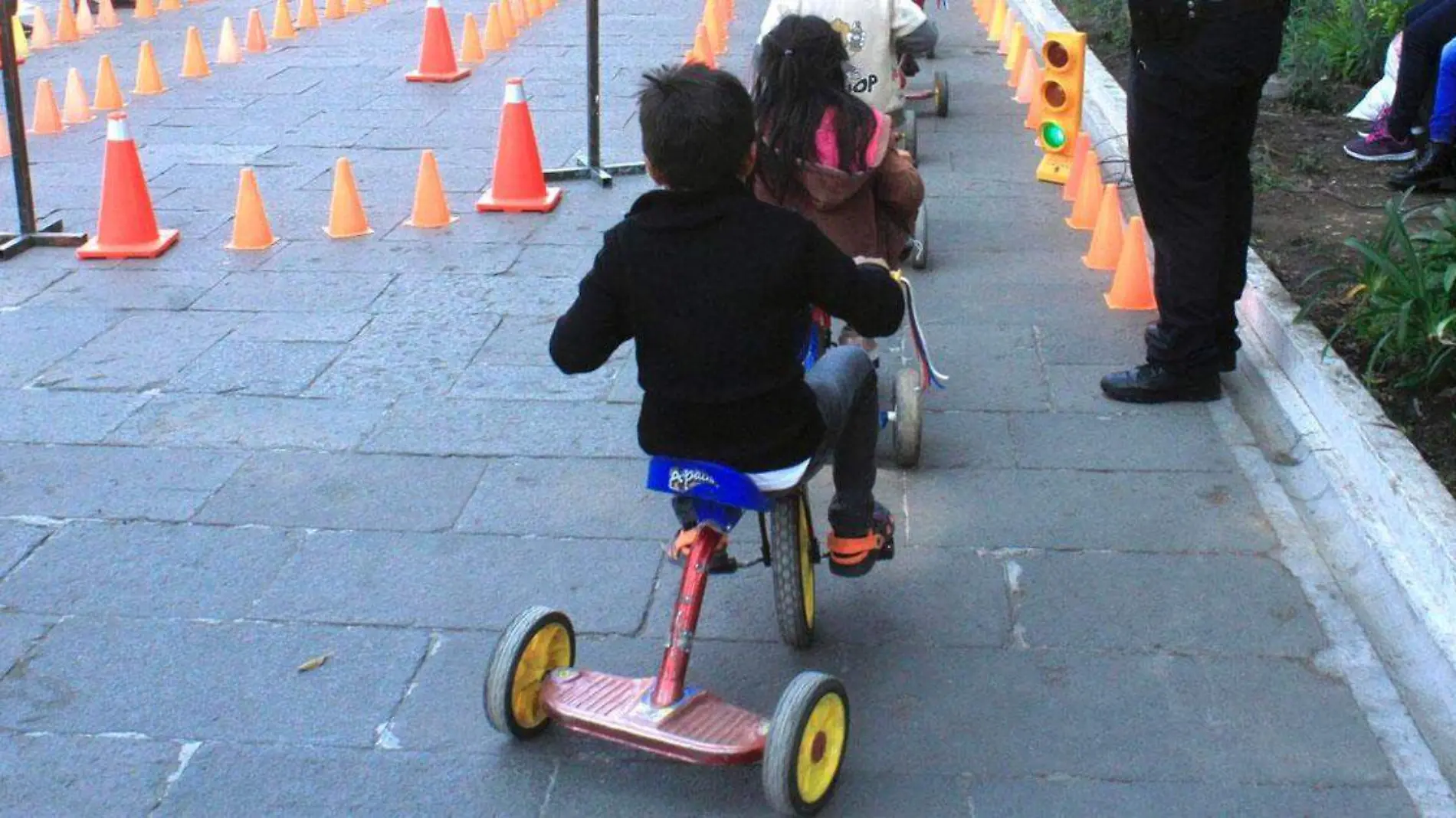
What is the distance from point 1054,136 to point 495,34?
6152 millimetres

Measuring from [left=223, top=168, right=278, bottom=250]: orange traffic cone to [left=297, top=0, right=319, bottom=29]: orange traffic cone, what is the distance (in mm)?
7171

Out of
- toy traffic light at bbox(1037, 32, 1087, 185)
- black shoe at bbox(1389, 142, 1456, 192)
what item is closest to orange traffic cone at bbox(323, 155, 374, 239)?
toy traffic light at bbox(1037, 32, 1087, 185)

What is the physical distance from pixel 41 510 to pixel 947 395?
2.99 m

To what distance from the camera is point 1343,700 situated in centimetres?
385

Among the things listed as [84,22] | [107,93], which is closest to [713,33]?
[107,93]

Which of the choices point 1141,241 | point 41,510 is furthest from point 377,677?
point 1141,241

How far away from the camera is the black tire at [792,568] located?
12.6ft

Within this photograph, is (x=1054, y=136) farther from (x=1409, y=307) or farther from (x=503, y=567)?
(x=503, y=567)

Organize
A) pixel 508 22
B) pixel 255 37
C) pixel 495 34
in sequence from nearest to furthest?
pixel 255 37 < pixel 495 34 < pixel 508 22

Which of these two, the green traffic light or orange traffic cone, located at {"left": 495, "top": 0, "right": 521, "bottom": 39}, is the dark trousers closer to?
the green traffic light

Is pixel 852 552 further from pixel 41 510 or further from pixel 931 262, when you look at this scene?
pixel 931 262

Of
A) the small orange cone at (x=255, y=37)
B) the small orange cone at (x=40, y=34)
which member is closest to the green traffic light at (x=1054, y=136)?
the small orange cone at (x=255, y=37)

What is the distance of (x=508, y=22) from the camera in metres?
13.8

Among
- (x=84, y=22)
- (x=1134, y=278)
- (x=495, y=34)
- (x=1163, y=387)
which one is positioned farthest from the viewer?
(x=84, y=22)
